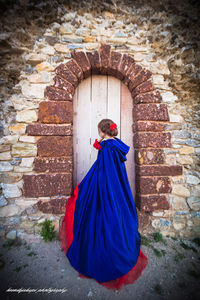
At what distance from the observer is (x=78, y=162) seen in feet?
7.63

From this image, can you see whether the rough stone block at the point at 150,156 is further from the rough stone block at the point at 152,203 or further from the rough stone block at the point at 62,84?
the rough stone block at the point at 62,84

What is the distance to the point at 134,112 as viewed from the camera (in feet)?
7.51

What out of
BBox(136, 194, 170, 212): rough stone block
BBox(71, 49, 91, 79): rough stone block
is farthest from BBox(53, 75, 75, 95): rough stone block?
BBox(136, 194, 170, 212): rough stone block

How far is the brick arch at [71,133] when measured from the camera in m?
2.03

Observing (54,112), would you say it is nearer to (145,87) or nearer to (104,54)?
(104,54)

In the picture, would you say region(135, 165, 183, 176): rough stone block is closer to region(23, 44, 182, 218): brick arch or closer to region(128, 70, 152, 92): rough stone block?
region(23, 44, 182, 218): brick arch

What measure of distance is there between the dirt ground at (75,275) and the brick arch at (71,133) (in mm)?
521

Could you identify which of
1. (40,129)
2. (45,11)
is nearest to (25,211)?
(40,129)

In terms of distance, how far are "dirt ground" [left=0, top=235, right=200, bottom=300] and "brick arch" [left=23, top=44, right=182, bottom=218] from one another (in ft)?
1.71

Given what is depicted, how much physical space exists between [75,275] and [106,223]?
0.67 meters

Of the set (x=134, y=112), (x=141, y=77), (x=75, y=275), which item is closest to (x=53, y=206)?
(x=75, y=275)

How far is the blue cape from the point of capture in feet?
4.89

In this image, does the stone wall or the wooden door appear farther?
the wooden door

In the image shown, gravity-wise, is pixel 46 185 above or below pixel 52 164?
below
